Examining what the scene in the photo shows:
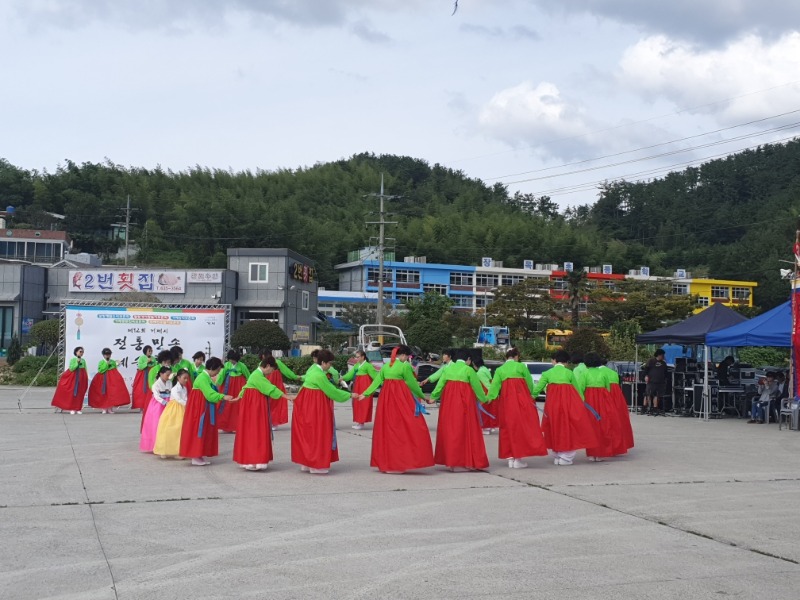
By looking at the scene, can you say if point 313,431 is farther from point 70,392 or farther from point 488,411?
point 70,392

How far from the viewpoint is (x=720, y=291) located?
101312 mm

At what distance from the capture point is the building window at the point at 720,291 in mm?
100500

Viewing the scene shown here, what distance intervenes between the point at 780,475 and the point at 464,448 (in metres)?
4.12

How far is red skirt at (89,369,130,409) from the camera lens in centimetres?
2172

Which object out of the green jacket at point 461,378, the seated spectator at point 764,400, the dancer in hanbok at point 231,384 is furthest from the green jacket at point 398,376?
the seated spectator at point 764,400

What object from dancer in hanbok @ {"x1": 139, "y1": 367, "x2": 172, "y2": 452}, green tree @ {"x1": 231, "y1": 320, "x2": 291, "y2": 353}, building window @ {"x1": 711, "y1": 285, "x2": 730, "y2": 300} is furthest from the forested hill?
dancer in hanbok @ {"x1": 139, "y1": 367, "x2": 172, "y2": 452}

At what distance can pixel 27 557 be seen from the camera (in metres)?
6.67

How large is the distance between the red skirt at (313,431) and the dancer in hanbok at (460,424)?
4.79ft

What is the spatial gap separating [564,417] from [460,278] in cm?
8495

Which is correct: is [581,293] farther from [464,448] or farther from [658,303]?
[464,448]

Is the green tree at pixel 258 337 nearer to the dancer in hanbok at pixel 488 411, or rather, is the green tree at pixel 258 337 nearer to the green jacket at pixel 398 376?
the dancer in hanbok at pixel 488 411

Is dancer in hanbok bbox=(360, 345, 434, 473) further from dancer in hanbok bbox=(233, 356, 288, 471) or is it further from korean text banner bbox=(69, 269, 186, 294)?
korean text banner bbox=(69, 269, 186, 294)

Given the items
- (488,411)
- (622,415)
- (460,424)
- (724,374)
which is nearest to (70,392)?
(488,411)

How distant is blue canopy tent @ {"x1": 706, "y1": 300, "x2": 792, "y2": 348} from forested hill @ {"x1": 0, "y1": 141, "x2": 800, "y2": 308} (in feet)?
194
